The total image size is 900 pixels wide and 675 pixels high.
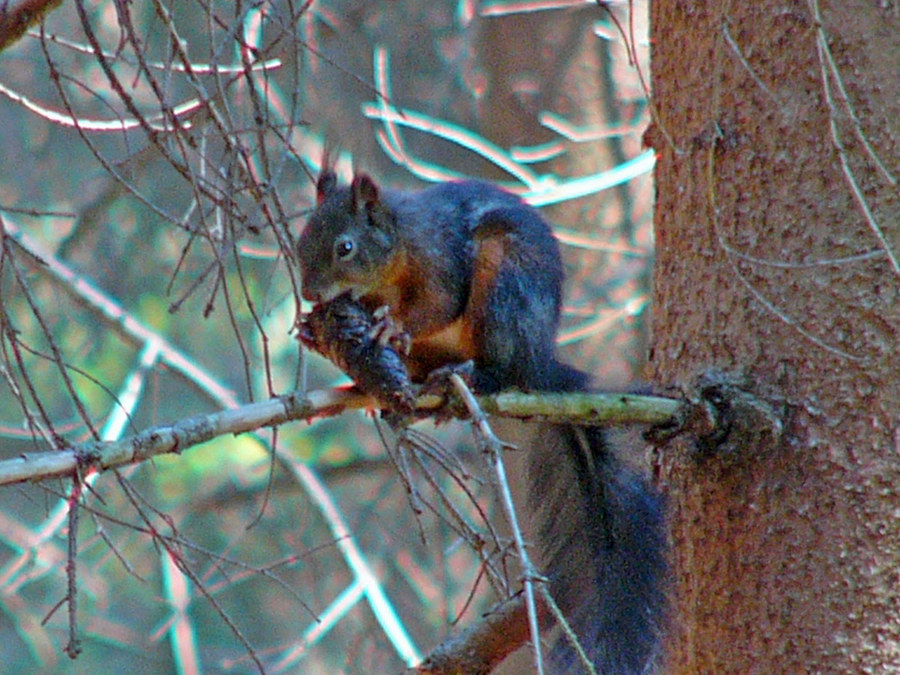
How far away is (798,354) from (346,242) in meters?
0.99

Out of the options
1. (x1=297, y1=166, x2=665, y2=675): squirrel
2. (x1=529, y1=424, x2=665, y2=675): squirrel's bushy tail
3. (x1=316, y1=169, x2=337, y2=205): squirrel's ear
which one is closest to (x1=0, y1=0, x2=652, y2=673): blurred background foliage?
(x1=316, y1=169, x2=337, y2=205): squirrel's ear

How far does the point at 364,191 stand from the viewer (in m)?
2.40

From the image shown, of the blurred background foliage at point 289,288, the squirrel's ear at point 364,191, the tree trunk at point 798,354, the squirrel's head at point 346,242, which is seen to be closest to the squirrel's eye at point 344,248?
the squirrel's head at point 346,242

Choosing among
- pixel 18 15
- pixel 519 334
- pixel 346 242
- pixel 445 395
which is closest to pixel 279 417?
pixel 445 395

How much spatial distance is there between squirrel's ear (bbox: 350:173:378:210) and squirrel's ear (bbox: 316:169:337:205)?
0.24 ft

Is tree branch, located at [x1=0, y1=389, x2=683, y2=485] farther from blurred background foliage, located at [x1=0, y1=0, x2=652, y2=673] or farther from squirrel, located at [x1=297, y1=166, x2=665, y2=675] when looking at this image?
blurred background foliage, located at [x1=0, y1=0, x2=652, y2=673]

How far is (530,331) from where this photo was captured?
2.15 meters

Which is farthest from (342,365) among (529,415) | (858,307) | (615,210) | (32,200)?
(32,200)

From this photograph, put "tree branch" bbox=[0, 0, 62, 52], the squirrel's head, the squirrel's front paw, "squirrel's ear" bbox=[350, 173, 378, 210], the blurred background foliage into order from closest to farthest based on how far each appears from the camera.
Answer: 1. "tree branch" bbox=[0, 0, 62, 52]
2. the squirrel's front paw
3. the squirrel's head
4. "squirrel's ear" bbox=[350, 173, 378, 210]
5. the blurred background foliage

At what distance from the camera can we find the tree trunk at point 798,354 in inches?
61.0

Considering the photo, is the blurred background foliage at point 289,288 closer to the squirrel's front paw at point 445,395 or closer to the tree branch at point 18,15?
the squirrel's front paw at point 445,395

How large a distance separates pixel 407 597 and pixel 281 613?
1.00 metres

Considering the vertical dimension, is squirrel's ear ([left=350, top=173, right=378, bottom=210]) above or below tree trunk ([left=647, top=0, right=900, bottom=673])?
above

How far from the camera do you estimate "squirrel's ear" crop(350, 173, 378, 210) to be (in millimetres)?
2373
